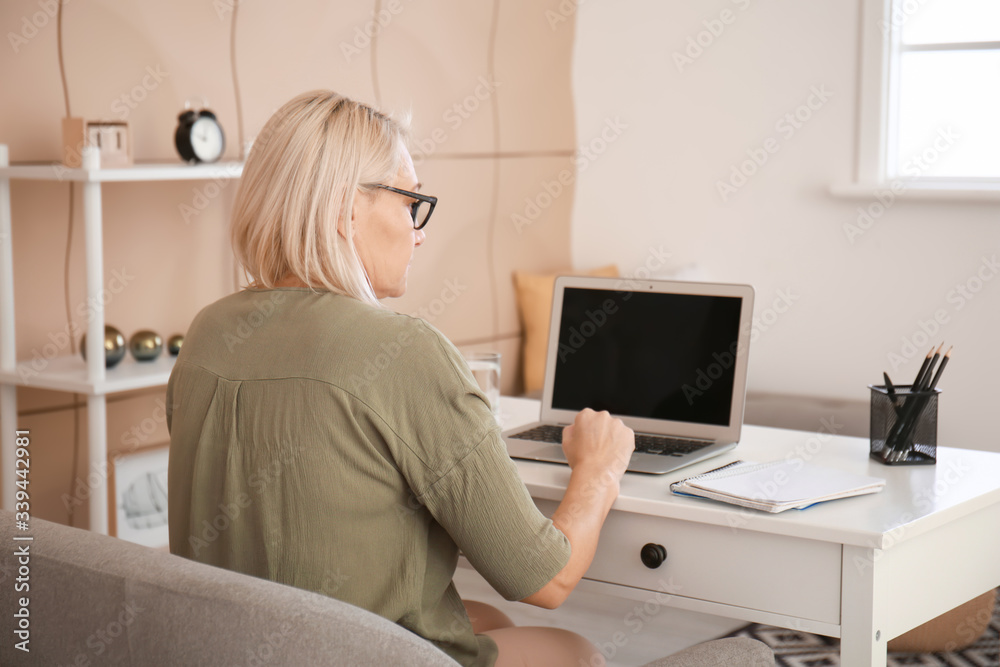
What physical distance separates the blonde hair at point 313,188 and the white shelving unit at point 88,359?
114cm

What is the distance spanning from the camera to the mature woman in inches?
47.5

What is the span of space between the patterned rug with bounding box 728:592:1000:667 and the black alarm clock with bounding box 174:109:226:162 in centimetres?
183

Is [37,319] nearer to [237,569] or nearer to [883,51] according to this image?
[237,569]

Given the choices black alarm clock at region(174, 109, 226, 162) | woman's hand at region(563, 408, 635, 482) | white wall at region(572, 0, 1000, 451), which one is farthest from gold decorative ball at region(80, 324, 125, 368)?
white wall at region(572, 0, 1000, 451)

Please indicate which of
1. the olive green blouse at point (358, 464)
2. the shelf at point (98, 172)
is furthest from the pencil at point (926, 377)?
the shelf at point (98, 172)

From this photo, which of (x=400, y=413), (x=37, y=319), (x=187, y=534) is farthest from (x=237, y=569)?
(x=37, y=319)

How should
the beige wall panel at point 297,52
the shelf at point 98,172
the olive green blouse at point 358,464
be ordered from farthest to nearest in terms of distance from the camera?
the beige wall panel at point 297,52 < the shelf at point 98,172 < the olive green blouse at point 358,464

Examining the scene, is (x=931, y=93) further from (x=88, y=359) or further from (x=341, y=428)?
(x=341, y=428)

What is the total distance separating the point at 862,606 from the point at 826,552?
8cm

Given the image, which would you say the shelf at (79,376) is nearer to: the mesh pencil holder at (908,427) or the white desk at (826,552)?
the white desk at (826,552)

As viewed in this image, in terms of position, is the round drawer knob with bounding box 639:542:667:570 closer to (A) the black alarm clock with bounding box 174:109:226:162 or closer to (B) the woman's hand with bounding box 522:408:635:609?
(B) the woman's hand with bounding box 522:408:635:609

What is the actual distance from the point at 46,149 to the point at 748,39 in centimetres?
243

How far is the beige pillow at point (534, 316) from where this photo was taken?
152 inches

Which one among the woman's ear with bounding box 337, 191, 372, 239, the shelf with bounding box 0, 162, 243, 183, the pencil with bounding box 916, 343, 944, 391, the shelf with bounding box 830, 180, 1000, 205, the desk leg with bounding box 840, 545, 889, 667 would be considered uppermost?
the shelf with bounding box 830, 180, 1000, 205
